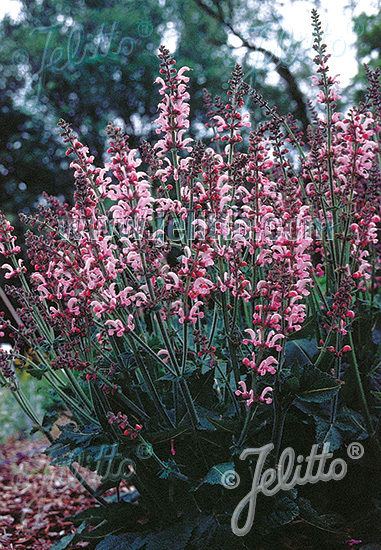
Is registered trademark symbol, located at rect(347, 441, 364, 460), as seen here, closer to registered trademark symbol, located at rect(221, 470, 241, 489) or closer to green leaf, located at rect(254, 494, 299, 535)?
green leaf, located at rect(254, 494, 299, 535)

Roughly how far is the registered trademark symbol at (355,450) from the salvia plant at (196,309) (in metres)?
0.07

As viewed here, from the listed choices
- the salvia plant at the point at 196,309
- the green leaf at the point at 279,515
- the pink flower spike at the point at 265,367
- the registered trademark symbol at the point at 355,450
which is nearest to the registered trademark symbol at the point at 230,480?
the salvia plant at the point at 196,309

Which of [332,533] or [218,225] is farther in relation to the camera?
[332,533]

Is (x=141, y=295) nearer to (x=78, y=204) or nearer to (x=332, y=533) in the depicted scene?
(x=78, y=204)

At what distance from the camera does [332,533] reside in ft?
6.81

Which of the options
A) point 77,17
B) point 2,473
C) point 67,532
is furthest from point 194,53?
point 67,532

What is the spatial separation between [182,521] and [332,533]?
63 cm

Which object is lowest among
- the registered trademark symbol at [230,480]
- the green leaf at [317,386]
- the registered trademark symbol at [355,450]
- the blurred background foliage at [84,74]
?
the registered trademark symbol at [355,450]

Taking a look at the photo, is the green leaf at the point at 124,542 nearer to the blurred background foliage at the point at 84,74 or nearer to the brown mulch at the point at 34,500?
the brown mulch at the point at 34,500

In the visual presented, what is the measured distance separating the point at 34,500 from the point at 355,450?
249cm

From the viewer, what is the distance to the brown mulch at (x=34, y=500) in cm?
295

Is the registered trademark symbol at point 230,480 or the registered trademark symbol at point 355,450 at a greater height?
the registered trademark symbol at point 230,480

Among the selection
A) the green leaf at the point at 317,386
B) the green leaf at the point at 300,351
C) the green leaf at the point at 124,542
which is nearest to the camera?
the green leaf at the point at 317,386

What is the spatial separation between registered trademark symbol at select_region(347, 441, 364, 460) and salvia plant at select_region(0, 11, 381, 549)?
0.07 metres
